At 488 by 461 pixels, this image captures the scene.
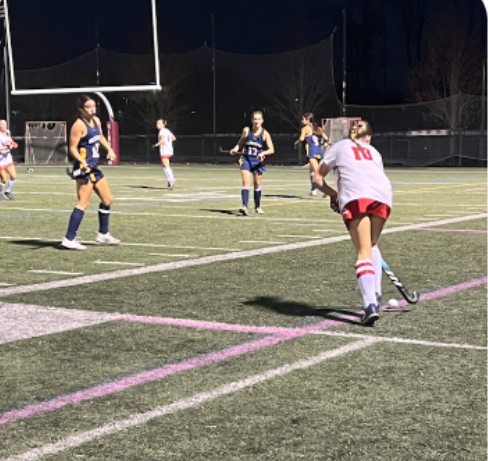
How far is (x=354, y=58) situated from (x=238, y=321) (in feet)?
187

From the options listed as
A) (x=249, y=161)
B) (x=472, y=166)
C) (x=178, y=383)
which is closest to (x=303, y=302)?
(x=178, y=383)

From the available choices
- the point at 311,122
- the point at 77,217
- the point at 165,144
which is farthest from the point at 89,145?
the point at 165,144

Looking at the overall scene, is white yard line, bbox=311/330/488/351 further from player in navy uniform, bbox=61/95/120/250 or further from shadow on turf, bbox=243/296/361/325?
player in navy uniform, bbox=61/95/120/250

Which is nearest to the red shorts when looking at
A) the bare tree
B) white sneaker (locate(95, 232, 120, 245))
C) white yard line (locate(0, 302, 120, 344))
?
white yard line (locate(0, 302, 120, 344))

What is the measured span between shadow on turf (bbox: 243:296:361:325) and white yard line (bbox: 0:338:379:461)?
40.4 inches

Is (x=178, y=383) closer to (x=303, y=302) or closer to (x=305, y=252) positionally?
(x=303, y=302)

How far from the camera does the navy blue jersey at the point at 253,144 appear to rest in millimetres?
17797

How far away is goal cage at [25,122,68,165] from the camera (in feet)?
188

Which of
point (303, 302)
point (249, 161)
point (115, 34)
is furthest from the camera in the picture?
point (115, 34)

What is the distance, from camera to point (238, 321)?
7.28 meters

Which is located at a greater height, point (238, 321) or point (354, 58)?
point (354, 58)

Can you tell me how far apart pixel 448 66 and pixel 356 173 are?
182 ft

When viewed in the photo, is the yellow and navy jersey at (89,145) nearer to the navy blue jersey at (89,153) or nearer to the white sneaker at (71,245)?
the navy blue jersey at (89,153)

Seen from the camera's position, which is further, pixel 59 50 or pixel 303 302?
pixel 59 50
